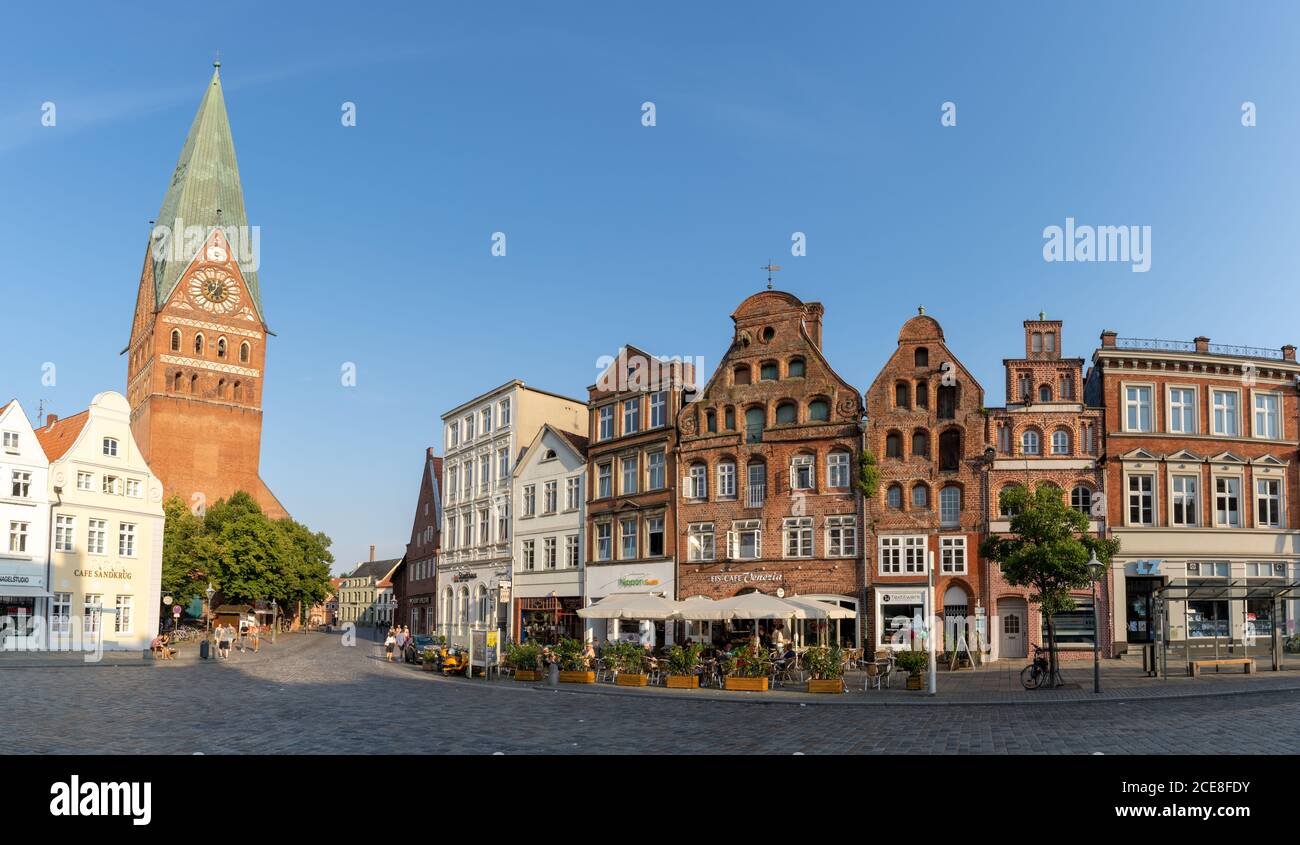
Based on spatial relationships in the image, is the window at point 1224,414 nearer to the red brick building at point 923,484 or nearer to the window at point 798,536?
the red brick building at point 923,484

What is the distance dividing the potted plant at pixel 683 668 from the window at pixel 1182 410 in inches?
1014

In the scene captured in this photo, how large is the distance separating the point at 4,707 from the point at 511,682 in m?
16.3

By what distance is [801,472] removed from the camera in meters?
49.0

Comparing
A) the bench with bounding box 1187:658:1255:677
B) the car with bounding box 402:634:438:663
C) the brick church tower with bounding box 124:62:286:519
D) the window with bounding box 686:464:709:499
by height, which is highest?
the brick church tower with bounding box 124:62:286:519

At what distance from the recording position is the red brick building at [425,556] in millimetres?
74875

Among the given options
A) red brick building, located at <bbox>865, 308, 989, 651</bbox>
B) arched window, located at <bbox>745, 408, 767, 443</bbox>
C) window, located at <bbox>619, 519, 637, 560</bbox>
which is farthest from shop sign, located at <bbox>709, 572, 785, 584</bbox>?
arched window, located at <bbox>745, 408, 767, 443</bbox>

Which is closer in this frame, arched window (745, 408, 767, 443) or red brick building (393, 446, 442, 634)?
arched window (745, 408, 767, 443)

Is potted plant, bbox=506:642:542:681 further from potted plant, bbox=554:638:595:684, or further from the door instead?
the door

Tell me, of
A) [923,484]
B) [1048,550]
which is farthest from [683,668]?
[923,484]

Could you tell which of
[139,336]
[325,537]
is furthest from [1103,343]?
[139,336]

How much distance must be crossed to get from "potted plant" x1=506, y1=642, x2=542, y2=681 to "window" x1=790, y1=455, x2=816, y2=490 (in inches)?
610

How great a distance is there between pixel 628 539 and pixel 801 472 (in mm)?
10525

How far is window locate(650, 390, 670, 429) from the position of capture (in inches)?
2127

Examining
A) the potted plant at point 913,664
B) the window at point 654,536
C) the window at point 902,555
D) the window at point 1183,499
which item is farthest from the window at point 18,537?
the window at point 1183,499
